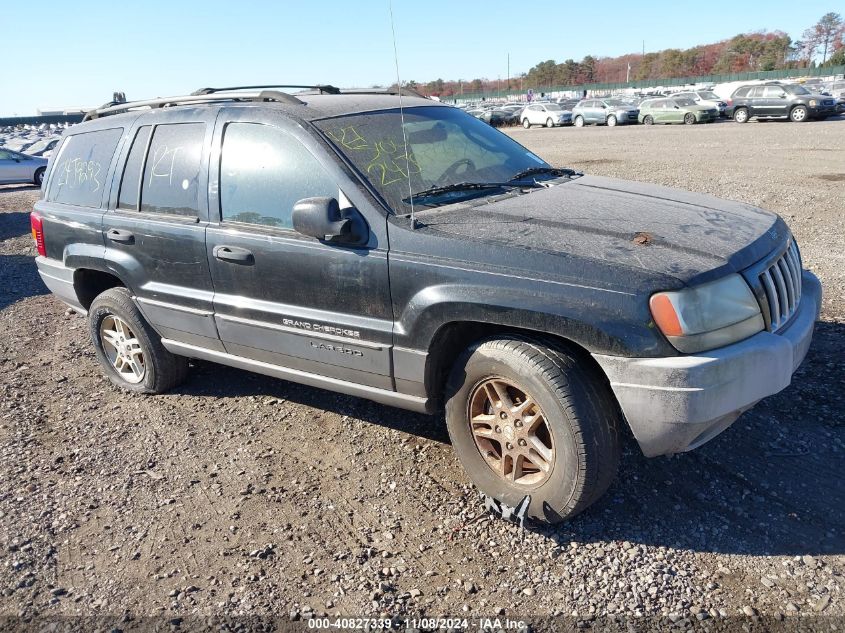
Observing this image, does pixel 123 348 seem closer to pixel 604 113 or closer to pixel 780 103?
pixel 780 103

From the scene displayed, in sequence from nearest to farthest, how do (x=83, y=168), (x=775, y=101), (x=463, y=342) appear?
(x=463, y=342)
(x=83, y=168)
(x=775, y=101)

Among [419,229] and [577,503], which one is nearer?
[577,503]

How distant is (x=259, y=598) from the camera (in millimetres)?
2832

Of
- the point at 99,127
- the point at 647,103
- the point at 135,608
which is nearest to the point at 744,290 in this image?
the point at 135,608

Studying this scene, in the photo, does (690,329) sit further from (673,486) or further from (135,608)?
(135,608)

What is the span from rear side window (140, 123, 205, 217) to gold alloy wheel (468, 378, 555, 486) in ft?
6.97

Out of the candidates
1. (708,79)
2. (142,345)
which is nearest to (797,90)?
(142,345)

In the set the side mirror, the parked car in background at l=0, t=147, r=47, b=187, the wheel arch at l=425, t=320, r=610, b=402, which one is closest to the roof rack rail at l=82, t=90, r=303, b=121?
the side mirror

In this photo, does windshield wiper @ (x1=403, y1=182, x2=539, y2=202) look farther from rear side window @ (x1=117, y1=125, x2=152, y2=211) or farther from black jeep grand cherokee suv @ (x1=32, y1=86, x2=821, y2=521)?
rear side window @ (x1=117, y1=125, x2=152, y2=211)

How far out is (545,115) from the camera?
3888 cm

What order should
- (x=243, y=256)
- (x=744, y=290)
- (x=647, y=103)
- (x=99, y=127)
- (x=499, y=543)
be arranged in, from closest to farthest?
(x=744, y=290) < (x=499, y=543) < (x=243, y=256) < (x=99, y=127) < (x=647, y=103)

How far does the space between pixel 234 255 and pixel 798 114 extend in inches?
1176

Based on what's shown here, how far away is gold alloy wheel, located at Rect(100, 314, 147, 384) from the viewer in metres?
4.90

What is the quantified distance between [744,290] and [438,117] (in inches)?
88.7
